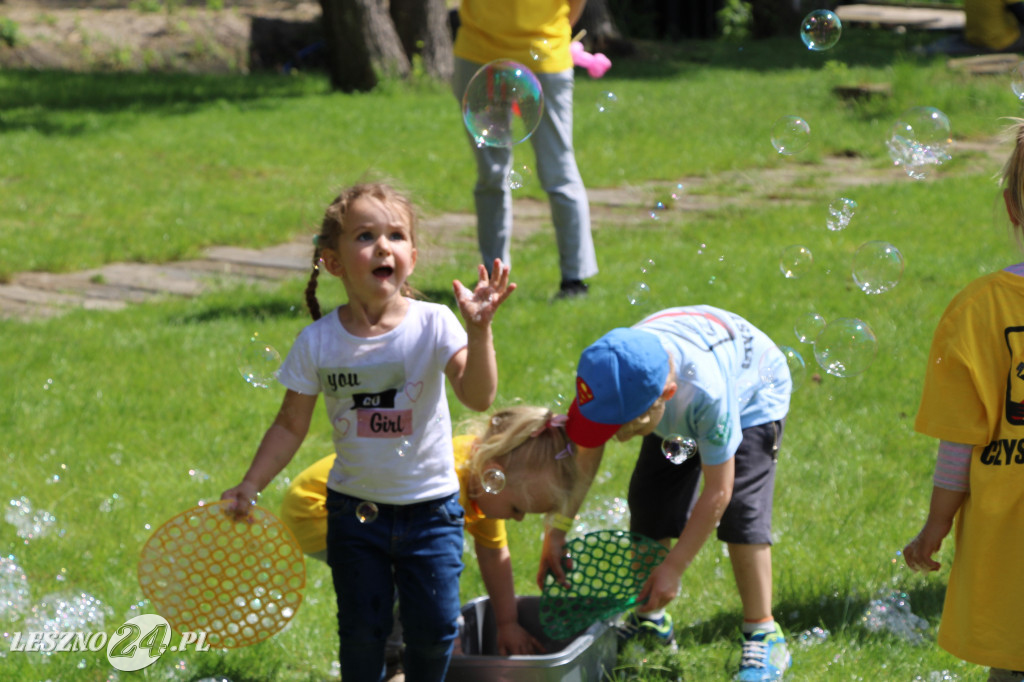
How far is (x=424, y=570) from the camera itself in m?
2.53

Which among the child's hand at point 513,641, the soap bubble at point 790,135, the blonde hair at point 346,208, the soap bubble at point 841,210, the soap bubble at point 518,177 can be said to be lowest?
the child's hand at point 513,641

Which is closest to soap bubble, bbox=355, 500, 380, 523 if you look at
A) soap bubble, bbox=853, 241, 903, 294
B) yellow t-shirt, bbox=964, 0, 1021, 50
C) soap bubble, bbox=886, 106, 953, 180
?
soap bubble, bbox=853, 241, 903, 294

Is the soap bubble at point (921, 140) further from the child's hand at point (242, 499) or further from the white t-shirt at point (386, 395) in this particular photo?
the child's hand at point (242, 499)

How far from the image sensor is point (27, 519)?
11.4ft

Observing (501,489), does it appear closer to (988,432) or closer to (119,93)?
(988,432)

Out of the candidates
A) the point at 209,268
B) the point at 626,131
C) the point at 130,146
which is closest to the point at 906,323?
the point at 209,268

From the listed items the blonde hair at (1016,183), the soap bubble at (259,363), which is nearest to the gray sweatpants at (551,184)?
the soap bubble at (259,363)

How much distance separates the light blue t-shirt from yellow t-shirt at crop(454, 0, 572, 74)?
2.48 m

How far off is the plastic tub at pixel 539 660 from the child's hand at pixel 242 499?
615 millimetres

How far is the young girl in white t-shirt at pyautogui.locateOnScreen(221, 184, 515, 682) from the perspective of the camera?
2533 millimetres

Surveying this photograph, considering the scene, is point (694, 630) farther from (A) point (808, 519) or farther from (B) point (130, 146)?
(B) point (130, 146)

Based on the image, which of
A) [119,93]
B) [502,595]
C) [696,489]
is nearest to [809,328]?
[696,489]

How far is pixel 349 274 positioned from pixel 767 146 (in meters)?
7.16

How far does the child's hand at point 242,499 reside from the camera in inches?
98.8
